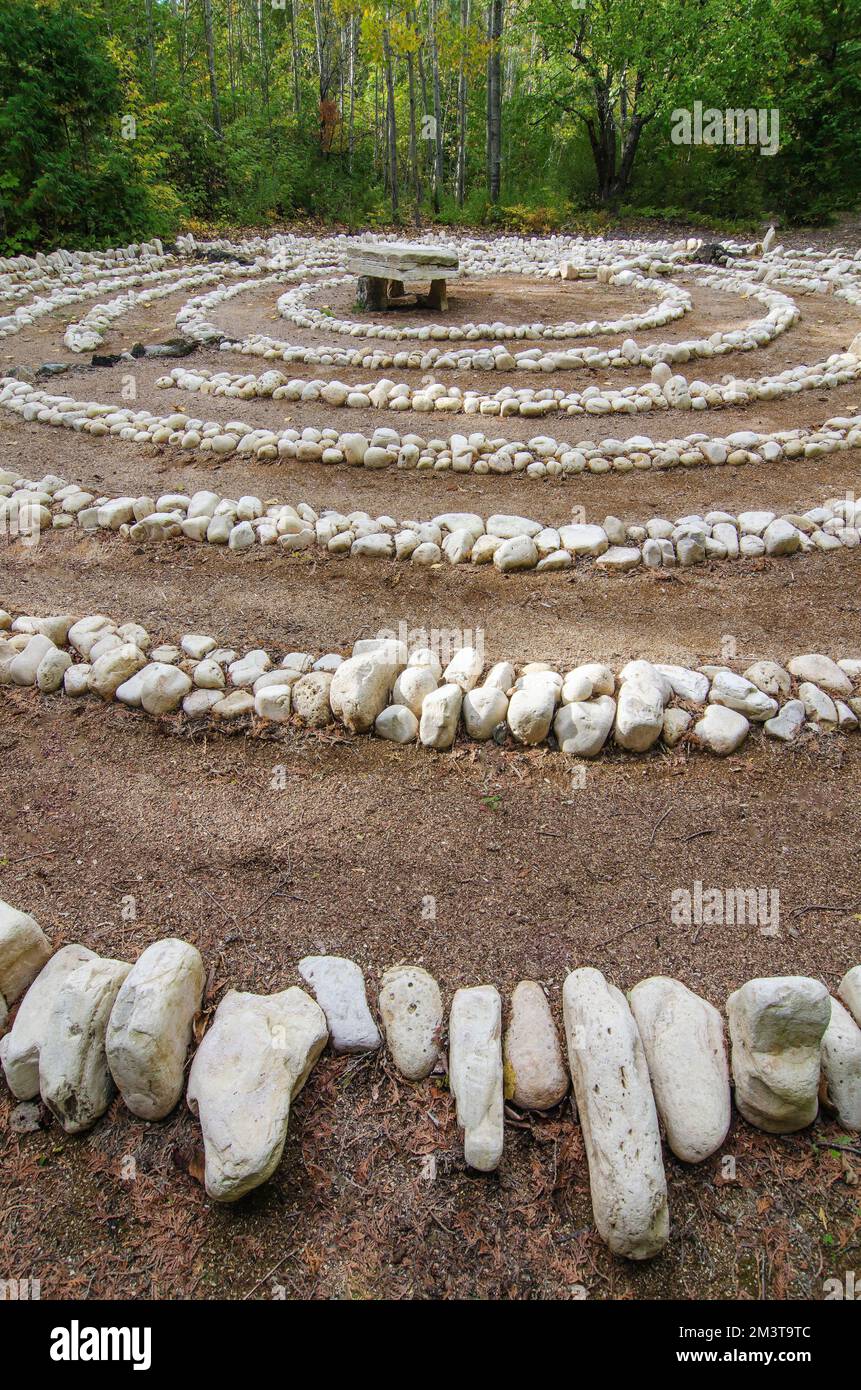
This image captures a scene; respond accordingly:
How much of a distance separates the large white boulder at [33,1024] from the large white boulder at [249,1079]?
0.53 meters

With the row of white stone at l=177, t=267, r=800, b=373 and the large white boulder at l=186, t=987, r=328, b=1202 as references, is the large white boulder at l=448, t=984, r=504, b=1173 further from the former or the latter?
the row of white stone at l=177, t=267, r=800, b=373

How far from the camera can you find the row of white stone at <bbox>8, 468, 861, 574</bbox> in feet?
17.4

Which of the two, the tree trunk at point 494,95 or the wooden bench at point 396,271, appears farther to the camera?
the tree trunk at point 494,95

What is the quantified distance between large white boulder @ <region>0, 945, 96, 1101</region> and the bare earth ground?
0.51ft

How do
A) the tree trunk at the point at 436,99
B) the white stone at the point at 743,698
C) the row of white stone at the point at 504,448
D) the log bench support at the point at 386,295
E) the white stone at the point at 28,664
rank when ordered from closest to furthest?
the white stone at the point at 743,698, the white stone at the point at 28,664, the row of white stone at the point at 504,448, the log bench support at the point at 386,295, the tree trunk at the point at 436,99

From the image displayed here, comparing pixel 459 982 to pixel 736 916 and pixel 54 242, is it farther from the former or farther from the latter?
pixel 54 242

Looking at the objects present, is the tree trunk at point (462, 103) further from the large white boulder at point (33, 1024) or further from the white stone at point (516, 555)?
the large white boulder at point (33, 1024)

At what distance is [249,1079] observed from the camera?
236 cm

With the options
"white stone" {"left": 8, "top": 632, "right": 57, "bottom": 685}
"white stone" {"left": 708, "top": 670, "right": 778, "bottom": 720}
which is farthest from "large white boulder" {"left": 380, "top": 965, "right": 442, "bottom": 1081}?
"white stone" {"left": 8, "top": 632, "right": 57, "bottom": 685}

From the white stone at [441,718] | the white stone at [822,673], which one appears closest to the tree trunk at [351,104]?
the white stone at [822,673]

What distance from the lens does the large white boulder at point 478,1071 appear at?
2283 millimetres

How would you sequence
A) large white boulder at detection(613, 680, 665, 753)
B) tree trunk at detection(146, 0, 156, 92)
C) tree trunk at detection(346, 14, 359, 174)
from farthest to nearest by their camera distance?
tree trunk at detection(346, 14, 359, 174)
tree trunk at detection(146, 0, 156, 92)
large white boulder at detection(613, 680, 665, 753)
